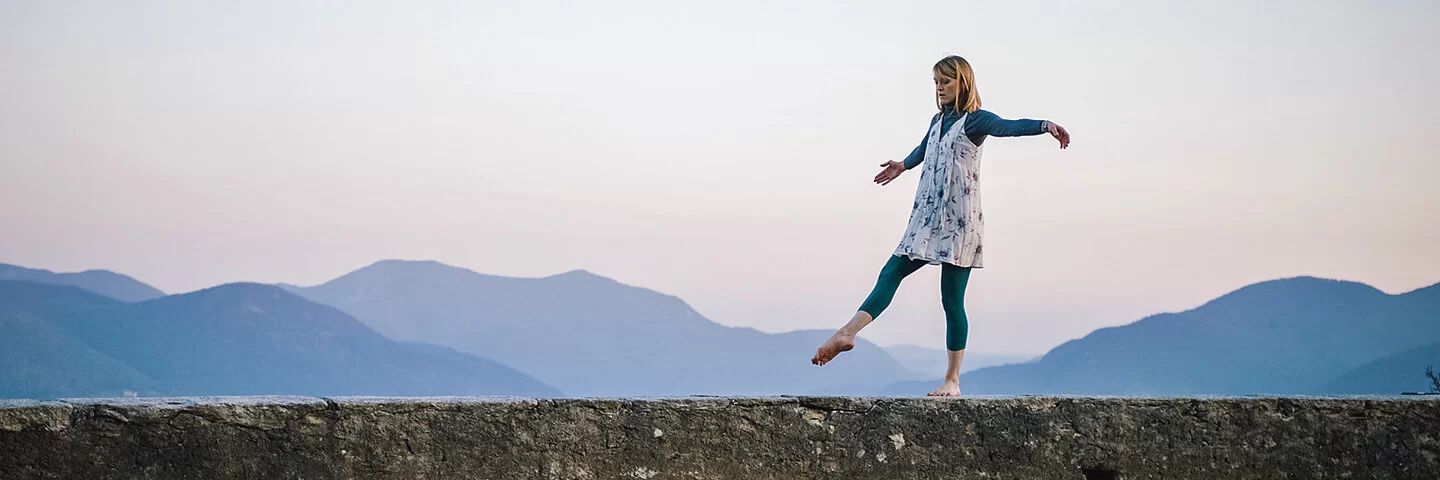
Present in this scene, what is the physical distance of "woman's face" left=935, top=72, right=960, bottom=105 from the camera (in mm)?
4482

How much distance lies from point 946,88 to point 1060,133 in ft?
1.61

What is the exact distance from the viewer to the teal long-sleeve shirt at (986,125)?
4254 millimetres

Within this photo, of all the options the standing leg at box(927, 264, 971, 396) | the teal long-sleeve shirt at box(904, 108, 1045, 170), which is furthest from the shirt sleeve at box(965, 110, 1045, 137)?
the standing leg at box(927, 264, 971, 396)

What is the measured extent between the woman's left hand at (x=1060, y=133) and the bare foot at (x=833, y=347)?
91cm

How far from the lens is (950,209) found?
436cm

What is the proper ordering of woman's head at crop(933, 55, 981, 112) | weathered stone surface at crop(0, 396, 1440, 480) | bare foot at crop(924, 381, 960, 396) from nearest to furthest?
weathered stone surface at crop(0, 396, 1440, 480) → bare foot at crop(924, 381, 960, 396) → woman's head at crop(933, 55, 981, 112)

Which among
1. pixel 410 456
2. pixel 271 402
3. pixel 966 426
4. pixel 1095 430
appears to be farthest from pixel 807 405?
pixel 271 402

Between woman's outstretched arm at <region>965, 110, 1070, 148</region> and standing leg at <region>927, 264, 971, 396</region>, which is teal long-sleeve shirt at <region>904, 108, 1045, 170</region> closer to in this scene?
woman's outstretched arm at <region>965, 110, 1070, 148</region>

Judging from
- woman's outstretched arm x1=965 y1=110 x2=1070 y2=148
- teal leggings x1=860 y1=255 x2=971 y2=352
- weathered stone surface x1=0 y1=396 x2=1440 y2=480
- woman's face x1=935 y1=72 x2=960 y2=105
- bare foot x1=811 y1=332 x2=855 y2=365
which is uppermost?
woman's face x1=935 y1=72 x2=960 y2=105

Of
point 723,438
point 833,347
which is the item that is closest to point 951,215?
point 833,347

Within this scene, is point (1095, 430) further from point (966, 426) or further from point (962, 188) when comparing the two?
point (962, 188)

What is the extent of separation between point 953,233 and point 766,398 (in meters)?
1.01

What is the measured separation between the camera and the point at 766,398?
370cm

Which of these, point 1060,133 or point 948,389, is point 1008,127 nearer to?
point 1060,133
